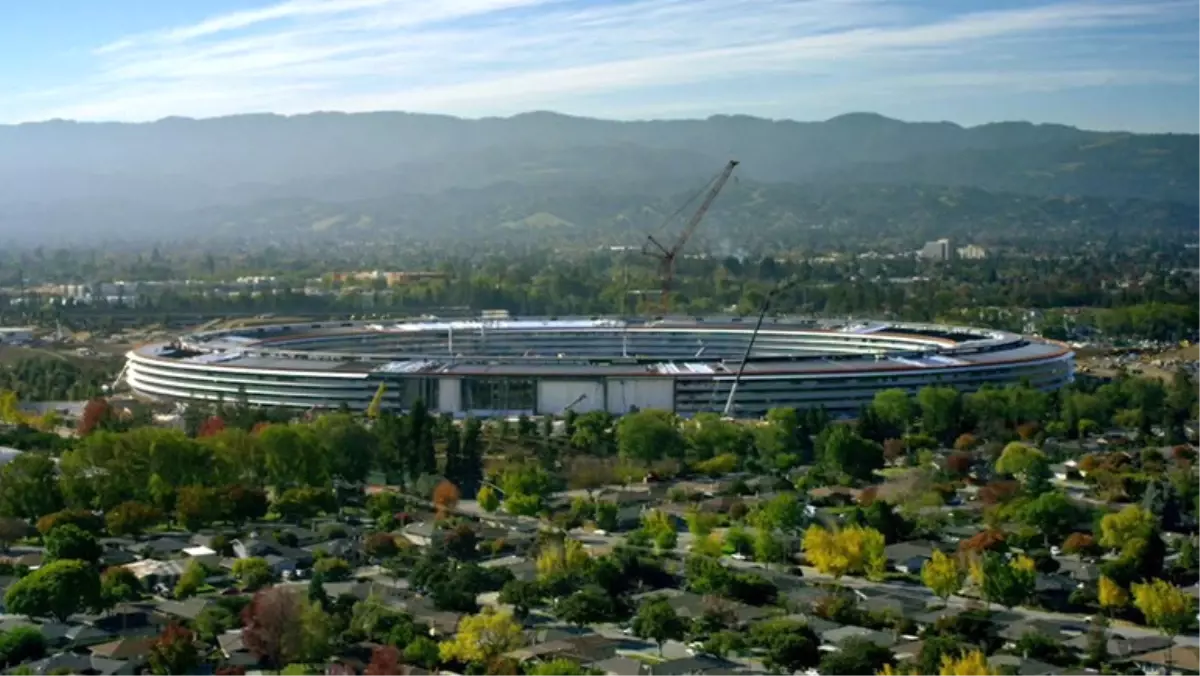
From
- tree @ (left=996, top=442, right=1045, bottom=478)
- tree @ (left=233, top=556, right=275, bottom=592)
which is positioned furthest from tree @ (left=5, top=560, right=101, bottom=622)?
tree @ (left=996, top=442, right=1045, bottom=478)

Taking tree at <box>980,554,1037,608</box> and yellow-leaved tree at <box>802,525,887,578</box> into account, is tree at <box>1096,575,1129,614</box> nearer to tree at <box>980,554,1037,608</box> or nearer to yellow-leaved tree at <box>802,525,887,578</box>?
tree at <box>980,554,1037,608</box>

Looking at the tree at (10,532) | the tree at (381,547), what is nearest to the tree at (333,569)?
the tree at (381,547)

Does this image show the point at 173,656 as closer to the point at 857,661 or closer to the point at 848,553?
the point at 857,661

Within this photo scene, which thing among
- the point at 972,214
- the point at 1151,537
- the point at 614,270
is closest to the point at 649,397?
the point at 1151,537

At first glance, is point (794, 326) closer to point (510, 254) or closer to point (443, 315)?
point (443, 315)

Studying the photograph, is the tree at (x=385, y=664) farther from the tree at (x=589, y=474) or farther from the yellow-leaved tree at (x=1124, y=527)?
the tree at (x=589, y=474)

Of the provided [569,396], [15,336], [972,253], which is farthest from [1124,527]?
[972,253]
